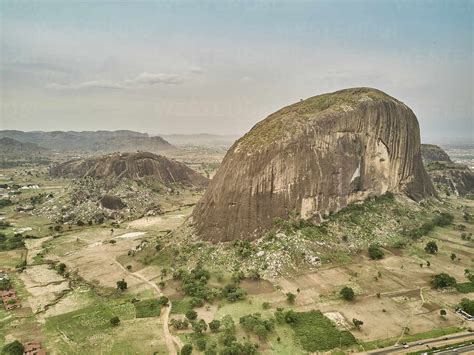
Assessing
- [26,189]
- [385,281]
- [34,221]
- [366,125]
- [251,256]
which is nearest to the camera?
[385,281]

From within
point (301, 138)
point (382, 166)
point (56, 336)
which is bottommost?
point (56, 336)

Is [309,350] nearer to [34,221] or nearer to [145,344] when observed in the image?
[145,344]

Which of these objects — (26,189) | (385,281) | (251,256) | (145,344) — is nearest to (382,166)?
(385,281)

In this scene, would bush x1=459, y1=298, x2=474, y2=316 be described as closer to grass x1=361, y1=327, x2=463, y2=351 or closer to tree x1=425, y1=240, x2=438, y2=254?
grass x1=361, y1=327, x2=463, y2=351

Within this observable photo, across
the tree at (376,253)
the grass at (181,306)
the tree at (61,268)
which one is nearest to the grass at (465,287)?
the tree at (376,253)

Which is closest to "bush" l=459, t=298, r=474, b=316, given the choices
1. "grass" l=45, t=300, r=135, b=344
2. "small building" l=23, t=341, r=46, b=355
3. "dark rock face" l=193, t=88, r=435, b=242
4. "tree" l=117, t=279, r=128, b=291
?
"dark rock face" l=193, t=88, r=435, b=242

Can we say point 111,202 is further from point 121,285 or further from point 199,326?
point 199,326

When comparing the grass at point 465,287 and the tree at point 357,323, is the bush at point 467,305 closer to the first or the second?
the grass at point 465,287
